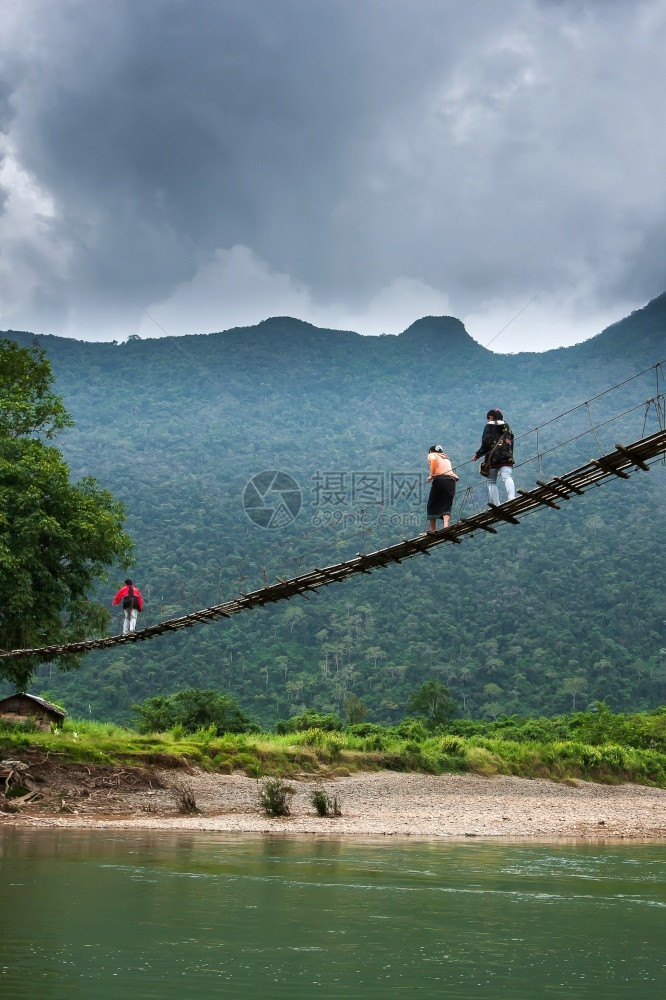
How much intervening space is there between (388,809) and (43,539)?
9.77m

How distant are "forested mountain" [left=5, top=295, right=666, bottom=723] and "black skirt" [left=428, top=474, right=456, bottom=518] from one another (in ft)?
57.0

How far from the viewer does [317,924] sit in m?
8.54

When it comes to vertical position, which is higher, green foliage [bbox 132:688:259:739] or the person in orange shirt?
the person in orange shirt

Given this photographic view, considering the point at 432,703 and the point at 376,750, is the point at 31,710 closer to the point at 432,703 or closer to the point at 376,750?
the point at 376,750

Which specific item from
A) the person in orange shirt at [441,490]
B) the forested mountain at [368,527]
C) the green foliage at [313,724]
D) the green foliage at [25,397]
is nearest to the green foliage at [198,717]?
the green foliage at [313,724]

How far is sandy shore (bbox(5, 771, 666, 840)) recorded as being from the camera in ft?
56.0

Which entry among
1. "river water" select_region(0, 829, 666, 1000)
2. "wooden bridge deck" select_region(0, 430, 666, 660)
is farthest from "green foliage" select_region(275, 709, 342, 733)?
"river water" select_region(0, 829, 666, 1000)

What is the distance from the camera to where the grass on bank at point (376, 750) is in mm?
20984

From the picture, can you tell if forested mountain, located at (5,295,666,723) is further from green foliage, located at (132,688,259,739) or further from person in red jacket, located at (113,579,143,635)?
person in red jacket, located at (113,579,143,635)

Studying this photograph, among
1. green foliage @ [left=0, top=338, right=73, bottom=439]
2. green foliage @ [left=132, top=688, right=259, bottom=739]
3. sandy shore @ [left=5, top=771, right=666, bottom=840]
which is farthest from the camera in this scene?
green foliage @ [left=132, top=688, right=259, bottom=739]

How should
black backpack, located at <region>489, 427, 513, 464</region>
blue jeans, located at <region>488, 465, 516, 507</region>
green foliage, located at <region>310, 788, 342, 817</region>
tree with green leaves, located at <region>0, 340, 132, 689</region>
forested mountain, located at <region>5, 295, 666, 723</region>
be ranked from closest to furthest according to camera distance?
blue jeans, located at <region>488, 465, 516, 507</region> → black backpack, located at <region>489, 427, 513, 464</region> → green foliage, located at <region>310, 788, 342, 817</region> → tree with green leaves, located at <region>0, 340, 132, 689</region> → forested mountain, located at <region>5, 295, 666, 723</region>

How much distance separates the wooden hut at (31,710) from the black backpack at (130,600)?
22.0 feet

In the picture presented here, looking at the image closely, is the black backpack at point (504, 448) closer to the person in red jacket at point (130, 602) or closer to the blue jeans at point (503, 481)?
the blue jeans at point (503, 481)

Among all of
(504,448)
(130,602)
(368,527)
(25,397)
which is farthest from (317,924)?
(368,527)
